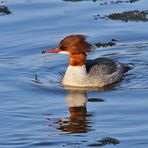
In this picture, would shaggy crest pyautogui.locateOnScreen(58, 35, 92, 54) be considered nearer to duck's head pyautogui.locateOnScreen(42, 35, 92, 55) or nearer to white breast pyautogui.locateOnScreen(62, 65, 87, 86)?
duck's head pyautogui.locateOnScreen(42, 35, 92, 55)

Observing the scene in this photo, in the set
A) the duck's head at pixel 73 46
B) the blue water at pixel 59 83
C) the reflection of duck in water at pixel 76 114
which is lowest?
the reflection of duck in water at pixel 76 114

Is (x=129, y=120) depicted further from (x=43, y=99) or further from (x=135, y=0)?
(x=135, y=0)

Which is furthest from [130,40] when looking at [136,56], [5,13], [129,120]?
[129,120]

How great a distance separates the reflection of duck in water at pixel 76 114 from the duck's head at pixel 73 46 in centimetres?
116

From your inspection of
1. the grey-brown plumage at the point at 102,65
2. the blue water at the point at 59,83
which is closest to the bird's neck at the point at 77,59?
the grey-brown plumage at the point at 102,65

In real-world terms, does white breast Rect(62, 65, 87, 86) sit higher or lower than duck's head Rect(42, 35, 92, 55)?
lower

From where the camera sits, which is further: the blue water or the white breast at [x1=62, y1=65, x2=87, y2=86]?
the white breast at [x1=62, y1=65, x2=87, y2=86]

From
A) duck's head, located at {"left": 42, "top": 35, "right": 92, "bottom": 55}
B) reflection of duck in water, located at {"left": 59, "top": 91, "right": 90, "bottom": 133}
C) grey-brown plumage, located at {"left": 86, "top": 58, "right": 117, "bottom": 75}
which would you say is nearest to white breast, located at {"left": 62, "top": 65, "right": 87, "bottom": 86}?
grey-brown plumage, located at {"left": 86, "top": 58, "right": 117, "bottom": 75}

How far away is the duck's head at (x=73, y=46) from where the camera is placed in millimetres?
17078

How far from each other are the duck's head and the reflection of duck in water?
45.7 inches

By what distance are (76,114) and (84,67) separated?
111 inches

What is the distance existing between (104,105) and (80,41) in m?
2.65

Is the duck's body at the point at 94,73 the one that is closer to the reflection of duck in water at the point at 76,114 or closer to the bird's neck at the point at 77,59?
the bird's neck at the point at 77,59

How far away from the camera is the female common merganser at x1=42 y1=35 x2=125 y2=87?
17078 mm
